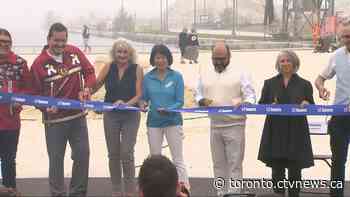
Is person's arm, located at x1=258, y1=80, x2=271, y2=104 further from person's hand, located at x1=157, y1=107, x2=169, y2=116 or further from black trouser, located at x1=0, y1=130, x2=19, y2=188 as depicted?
black trouser, located at x1=0, y1=130, x2=19, y2=188

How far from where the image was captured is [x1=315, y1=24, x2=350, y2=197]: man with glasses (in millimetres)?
5801

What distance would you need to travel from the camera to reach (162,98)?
20.7 ft

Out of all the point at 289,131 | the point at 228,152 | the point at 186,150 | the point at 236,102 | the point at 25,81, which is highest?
the point at 25,81

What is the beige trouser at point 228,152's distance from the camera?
614cm

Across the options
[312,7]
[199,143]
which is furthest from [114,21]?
[199,143]

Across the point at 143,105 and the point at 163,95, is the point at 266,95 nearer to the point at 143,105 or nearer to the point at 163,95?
the point at 163,95

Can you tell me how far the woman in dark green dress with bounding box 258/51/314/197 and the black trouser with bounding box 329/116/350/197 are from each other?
0.25m


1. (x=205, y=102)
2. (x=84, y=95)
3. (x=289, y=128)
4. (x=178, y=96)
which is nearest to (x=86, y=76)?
(x=84, y=95)

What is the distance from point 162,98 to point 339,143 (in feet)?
5.83

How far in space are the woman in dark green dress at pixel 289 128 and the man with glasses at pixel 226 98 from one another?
9.8 inches

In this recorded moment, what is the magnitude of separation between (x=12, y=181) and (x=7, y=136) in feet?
1.61

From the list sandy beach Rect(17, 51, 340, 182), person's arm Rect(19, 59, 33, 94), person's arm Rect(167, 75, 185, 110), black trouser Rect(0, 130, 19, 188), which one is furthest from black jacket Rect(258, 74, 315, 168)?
black trouser Rect(0, 130, 19, 188)

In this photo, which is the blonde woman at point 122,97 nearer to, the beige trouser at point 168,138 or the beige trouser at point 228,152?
the beige trouser at point 168,138

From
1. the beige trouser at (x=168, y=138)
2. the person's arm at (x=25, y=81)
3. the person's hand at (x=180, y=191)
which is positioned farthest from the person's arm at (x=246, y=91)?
the person's hand at (x=180, y=191)
